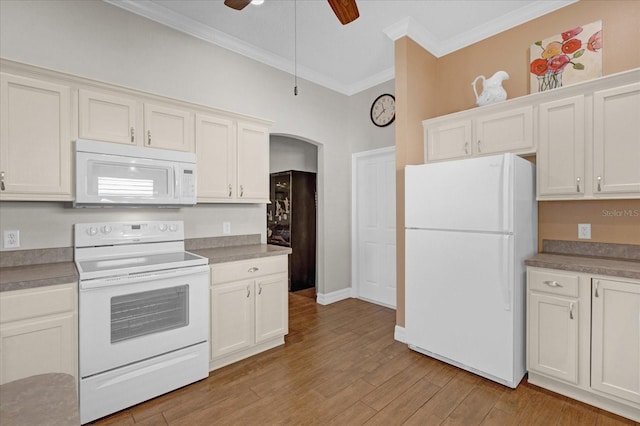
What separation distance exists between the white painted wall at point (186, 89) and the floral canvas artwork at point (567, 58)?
1668 mm

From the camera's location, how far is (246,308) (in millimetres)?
2738

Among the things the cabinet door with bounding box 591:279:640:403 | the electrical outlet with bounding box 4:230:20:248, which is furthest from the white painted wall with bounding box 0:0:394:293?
the cabinet door with bounding box 591:279:640:403

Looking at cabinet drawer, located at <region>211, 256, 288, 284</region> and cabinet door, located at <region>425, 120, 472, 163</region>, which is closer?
cabinet drawer, located at <region>211, 256, 288, 284</region>

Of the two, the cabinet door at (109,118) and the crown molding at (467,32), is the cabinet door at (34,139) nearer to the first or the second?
the cabinet door at (109,118)

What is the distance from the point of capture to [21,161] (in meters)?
2.00

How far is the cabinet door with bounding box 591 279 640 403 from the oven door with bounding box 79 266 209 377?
2.73 meters

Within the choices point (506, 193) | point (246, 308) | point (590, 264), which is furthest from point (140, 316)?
point (590, 264)

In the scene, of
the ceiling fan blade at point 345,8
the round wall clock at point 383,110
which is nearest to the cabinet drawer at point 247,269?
the ceiling fan blade at point 345,8

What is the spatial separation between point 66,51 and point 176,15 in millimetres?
953

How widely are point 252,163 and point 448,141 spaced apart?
197cm

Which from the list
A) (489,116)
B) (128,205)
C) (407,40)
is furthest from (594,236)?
(128,205)

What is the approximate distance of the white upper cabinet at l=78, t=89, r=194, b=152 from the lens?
7.33ft

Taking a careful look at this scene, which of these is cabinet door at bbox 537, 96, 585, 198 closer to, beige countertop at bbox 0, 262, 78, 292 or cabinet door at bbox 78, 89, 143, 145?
cabinet door at bbox 78, 89, 143, 145

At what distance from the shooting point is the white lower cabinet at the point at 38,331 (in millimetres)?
1718
